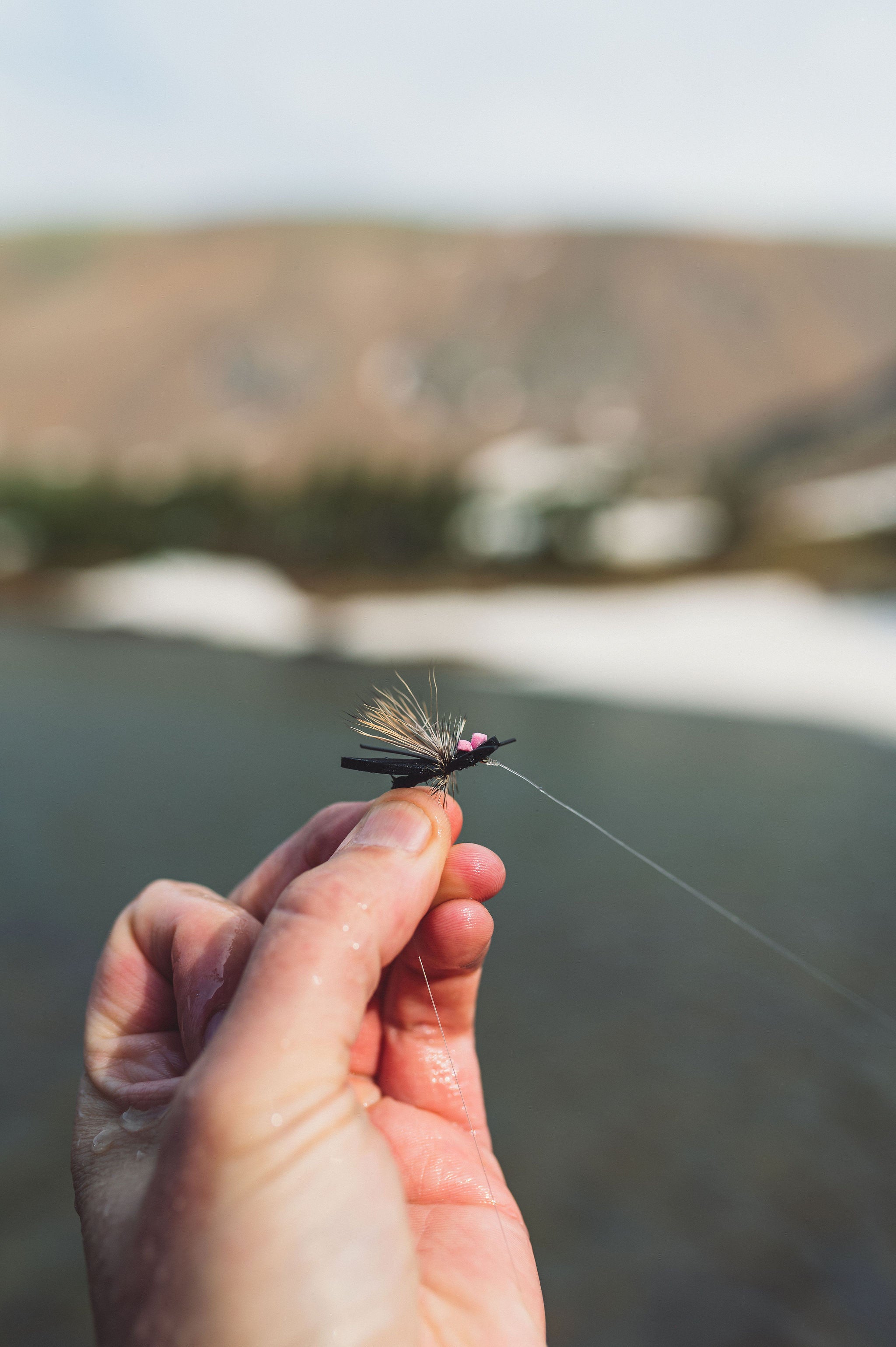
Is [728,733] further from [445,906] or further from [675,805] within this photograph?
[445,906]

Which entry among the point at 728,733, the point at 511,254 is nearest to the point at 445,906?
the point at 728,733

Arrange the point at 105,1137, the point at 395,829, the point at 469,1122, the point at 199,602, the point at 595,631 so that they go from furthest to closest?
the point at 199,602, the point at 595,631, the point at 469,1122, the point at 395,829, the point at 105,1137

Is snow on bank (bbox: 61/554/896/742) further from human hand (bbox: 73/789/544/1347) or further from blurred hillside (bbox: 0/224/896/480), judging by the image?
blurred hillside (bbox: 0/224/896/480)

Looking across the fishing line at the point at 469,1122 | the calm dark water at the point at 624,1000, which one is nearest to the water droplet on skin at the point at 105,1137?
the fishing line at the point at 469,1122

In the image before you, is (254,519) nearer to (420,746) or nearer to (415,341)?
(420,746)

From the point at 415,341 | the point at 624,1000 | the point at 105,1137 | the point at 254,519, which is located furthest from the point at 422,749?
the point at 415,341

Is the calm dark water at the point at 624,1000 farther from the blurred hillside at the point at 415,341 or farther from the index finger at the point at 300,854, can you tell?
the blurred hillside at the point at 415,341

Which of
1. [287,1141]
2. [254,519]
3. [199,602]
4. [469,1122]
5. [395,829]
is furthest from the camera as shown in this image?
[254,519]
